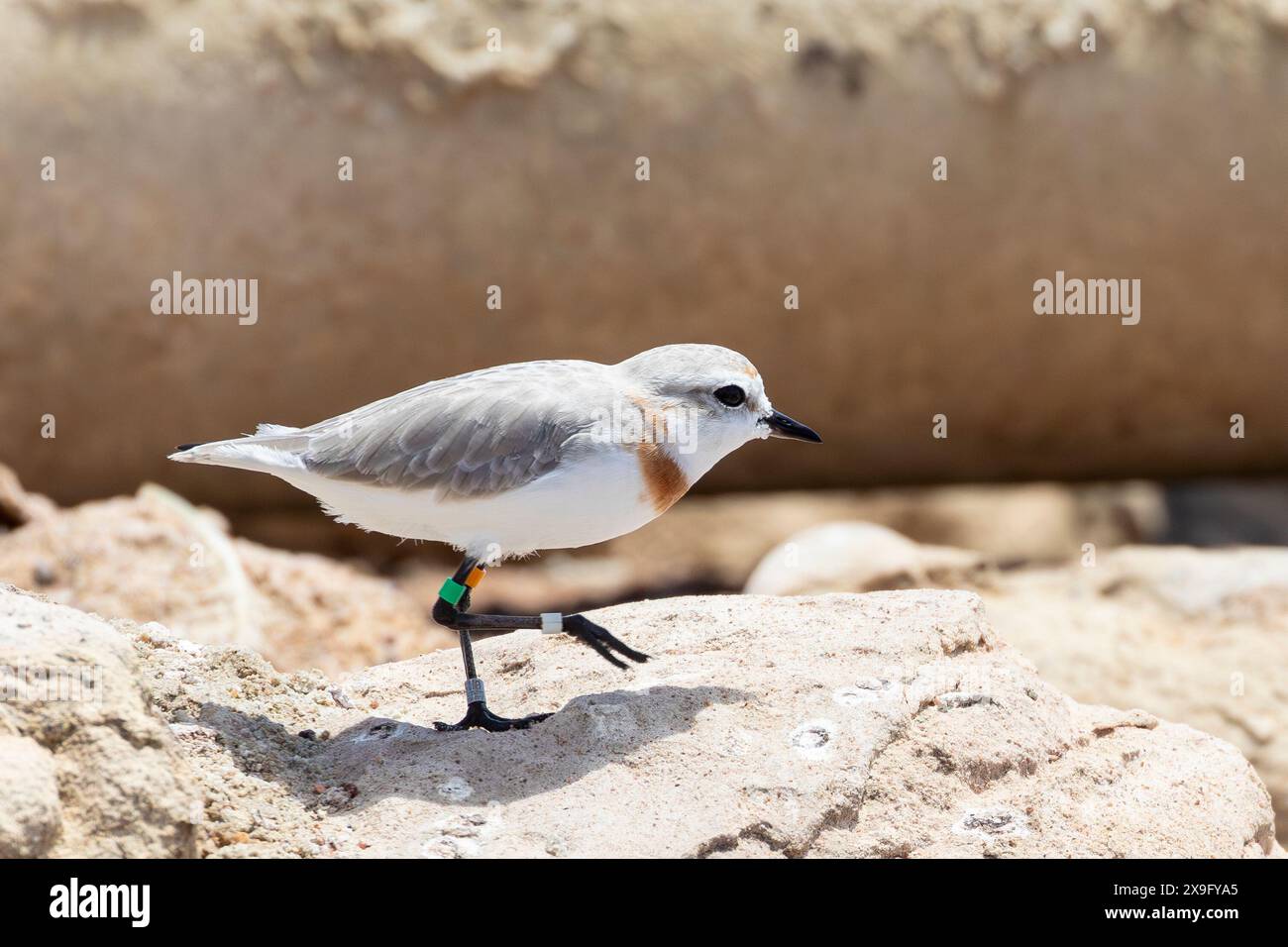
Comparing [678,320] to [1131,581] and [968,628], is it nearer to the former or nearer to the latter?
[1131,581]

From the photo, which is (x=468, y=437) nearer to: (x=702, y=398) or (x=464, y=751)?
(x=702, y=398)

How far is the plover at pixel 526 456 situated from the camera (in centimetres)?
451

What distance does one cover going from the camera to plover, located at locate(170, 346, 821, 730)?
451 centimetres

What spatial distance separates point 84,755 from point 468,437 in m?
1.53

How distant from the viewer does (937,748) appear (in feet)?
14.8

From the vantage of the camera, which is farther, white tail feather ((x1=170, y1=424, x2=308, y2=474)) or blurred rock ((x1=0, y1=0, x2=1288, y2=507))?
blurred rock ((x1=0, y1=0, x2=1288, y2=507))

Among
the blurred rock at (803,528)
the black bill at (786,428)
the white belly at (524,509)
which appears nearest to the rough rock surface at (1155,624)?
the blurred rock at (803,528)

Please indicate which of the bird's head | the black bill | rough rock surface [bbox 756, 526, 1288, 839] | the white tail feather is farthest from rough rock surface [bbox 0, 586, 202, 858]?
rough rock surface [bbox 756, 526, 1288, 839]

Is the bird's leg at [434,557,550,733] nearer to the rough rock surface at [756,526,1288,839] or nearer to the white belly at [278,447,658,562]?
the white belly at [278,447,658,562]

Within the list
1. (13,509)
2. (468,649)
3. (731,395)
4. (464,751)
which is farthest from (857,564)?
(13,509)

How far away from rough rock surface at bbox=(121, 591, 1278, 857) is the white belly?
0.58 m

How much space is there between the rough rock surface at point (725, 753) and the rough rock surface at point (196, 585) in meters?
1.63

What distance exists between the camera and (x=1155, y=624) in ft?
23.7
